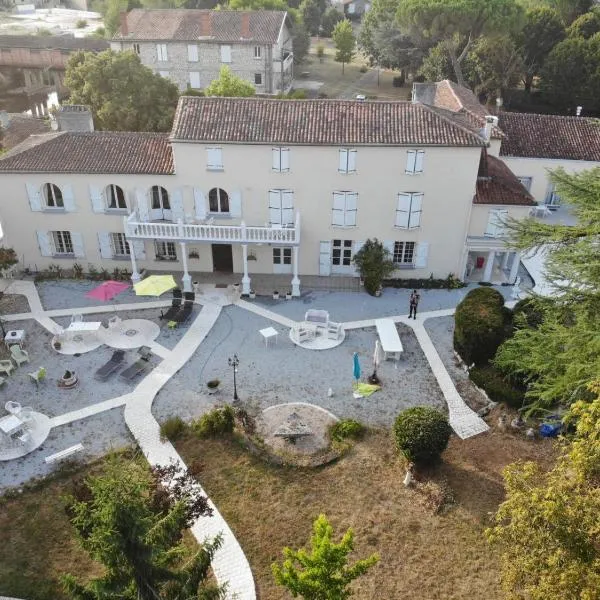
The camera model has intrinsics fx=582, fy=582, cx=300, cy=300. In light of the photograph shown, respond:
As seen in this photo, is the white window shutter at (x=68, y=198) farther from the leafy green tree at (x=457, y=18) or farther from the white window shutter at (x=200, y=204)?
the leafy green tree at (x=457, y=18)

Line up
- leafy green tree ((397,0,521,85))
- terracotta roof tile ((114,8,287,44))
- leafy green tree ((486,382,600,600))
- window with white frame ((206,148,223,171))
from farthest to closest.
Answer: terracotta roof tile ((114,8,287,44)) < leafy green tree ((397,0,521,85)) < window with white frame ((206,148,223,171)) < leafy green tree ((486,382,600,600))

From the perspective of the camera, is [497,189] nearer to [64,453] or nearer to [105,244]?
[105,244]

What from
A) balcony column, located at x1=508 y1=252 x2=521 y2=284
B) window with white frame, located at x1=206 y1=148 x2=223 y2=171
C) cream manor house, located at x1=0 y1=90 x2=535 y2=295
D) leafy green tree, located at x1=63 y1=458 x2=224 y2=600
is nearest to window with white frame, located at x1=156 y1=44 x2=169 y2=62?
cream manor house, located at x1=0 y1=90 x2=535 y2=295

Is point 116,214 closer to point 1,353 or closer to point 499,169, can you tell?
point 1,353

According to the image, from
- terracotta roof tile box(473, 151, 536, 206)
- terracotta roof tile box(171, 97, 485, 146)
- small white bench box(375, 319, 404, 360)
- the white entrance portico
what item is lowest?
small white bench box(375, 319, 404, 360)

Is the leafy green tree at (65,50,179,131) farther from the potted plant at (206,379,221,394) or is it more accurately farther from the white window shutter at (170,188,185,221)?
the potted plant at (206,379,221,394)

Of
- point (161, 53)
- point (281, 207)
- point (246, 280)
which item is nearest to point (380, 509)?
point (246, 280)

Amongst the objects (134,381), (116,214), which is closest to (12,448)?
(134,381)
